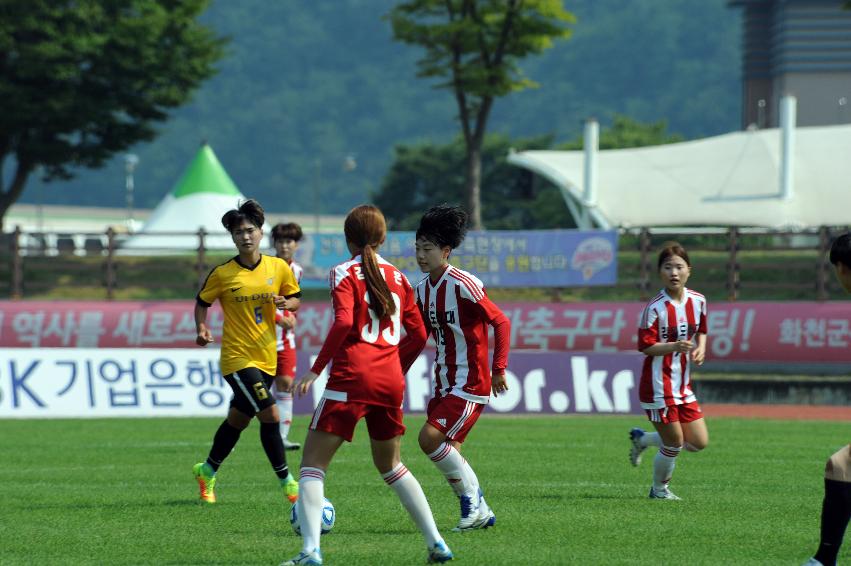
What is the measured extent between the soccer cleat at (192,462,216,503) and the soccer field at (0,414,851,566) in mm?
146

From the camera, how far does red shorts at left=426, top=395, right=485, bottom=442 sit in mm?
8891

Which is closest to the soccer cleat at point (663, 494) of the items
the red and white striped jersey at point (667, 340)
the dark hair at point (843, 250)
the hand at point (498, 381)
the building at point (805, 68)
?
the red and white striped jersey at point (667, 340)

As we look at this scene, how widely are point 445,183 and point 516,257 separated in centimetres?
7125

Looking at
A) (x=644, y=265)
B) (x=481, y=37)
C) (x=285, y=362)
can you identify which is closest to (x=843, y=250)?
(x=285, y=362)

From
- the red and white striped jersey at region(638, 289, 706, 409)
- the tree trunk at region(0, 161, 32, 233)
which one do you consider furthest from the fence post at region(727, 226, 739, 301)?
the tree trunk at region(0, 161, 32, 233)

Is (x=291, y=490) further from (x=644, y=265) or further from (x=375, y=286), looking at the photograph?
(x=644, y=265)

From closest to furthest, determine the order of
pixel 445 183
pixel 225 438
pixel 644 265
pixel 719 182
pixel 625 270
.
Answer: pixel 225 438, pixel 644 265, pixel 625 270, pixel 719 182, pixel 445 183

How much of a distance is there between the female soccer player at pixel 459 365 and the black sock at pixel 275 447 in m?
1.48

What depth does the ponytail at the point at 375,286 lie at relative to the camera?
7309mm

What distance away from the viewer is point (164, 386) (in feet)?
65.8

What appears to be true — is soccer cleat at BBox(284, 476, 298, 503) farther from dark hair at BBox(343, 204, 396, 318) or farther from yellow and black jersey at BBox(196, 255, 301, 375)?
dark hair at BBox(343, 204, 396, 318)

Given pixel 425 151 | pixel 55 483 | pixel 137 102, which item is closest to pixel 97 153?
pixel 137 102

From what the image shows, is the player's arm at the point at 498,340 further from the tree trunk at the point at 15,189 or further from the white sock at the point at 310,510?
the tree trunk at the point at 15,189

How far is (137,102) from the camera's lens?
44688 mm
